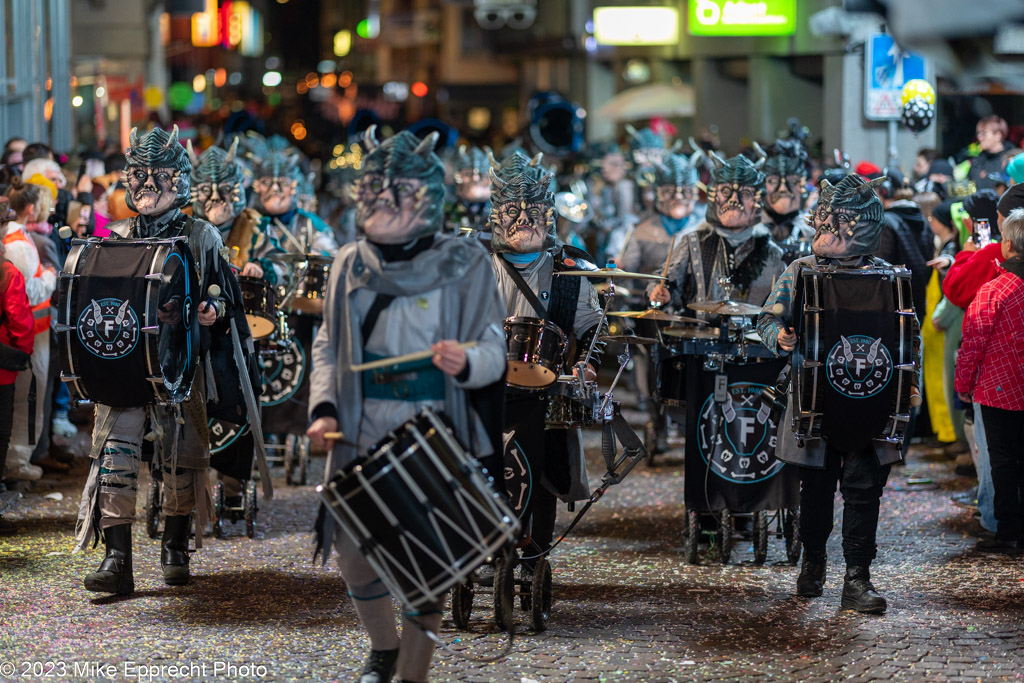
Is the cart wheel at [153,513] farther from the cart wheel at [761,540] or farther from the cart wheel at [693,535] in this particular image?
the cart wheel at [761,540]

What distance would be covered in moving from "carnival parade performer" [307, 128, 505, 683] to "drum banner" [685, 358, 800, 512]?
3027mm

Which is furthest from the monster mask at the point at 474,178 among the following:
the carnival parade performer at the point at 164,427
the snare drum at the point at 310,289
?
the carnival parade performer at the point at 164,427

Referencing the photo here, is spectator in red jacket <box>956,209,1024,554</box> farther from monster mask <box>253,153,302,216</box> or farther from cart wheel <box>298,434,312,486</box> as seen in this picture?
monster mask <box>253,153,302,216</box>

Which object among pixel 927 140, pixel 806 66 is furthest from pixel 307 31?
pixel 927 140

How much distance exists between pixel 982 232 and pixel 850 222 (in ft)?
8.69

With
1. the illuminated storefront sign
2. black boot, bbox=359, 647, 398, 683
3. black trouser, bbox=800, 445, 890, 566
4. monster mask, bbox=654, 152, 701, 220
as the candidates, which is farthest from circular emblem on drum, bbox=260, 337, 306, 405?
the illuminated storefront sign

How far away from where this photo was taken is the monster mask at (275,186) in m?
11.1

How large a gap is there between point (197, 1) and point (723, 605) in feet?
85.3

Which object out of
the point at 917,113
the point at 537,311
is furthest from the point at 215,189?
the point at 917,113

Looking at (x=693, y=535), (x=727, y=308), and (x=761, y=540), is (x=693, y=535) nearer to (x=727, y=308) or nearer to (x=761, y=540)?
(x=761, y=540)

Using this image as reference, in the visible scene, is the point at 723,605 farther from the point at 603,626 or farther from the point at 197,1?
the point at 197,1

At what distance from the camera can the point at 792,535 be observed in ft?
28.3

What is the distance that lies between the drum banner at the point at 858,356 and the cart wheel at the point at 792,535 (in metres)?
1.22

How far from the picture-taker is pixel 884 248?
10.9 m
